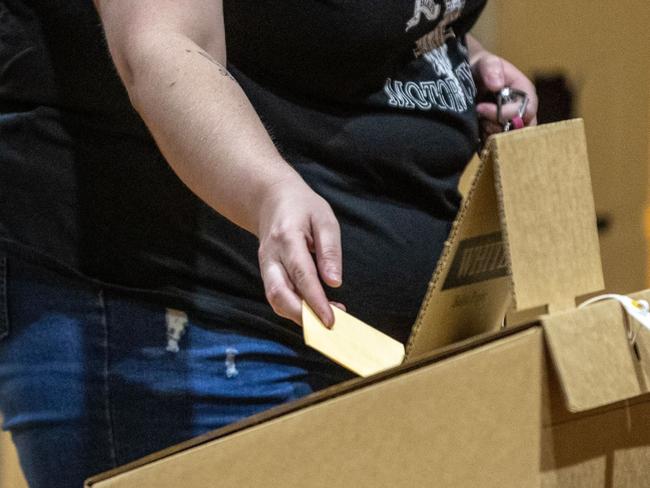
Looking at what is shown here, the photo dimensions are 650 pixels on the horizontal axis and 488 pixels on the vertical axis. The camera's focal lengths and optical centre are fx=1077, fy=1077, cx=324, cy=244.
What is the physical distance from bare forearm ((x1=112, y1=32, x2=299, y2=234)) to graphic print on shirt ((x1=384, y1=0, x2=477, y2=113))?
9.2 inches

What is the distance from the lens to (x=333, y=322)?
617mm

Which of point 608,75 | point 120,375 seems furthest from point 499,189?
point 608,75

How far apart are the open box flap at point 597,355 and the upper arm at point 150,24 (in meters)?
0.31

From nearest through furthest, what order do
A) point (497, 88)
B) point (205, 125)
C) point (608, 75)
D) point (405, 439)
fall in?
point (405, 439), point (205, 125), point (497, 88), point (608, 75)

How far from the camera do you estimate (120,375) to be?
2.91 feet

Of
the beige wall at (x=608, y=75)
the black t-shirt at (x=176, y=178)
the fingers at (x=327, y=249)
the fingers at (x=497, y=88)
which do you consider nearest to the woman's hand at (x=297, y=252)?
the fingers at (x=327, y=249)

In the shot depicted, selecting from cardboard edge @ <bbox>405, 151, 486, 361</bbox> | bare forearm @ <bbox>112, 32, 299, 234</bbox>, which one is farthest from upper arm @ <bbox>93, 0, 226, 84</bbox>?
cardboard edge @ <bbox>405, 151, 486, 361</bbox>

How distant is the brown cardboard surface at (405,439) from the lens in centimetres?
58

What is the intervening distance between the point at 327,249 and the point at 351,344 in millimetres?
57

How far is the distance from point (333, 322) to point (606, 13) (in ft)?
6.32

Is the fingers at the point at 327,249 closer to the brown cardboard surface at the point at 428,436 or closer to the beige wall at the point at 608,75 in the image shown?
the brown cardboard surface at the point at 428,436

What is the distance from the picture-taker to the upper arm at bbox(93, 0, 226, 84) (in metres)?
0.72

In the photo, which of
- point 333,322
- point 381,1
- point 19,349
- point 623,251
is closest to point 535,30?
point 623,251

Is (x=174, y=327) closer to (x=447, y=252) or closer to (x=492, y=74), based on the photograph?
(x=447, y=252)
